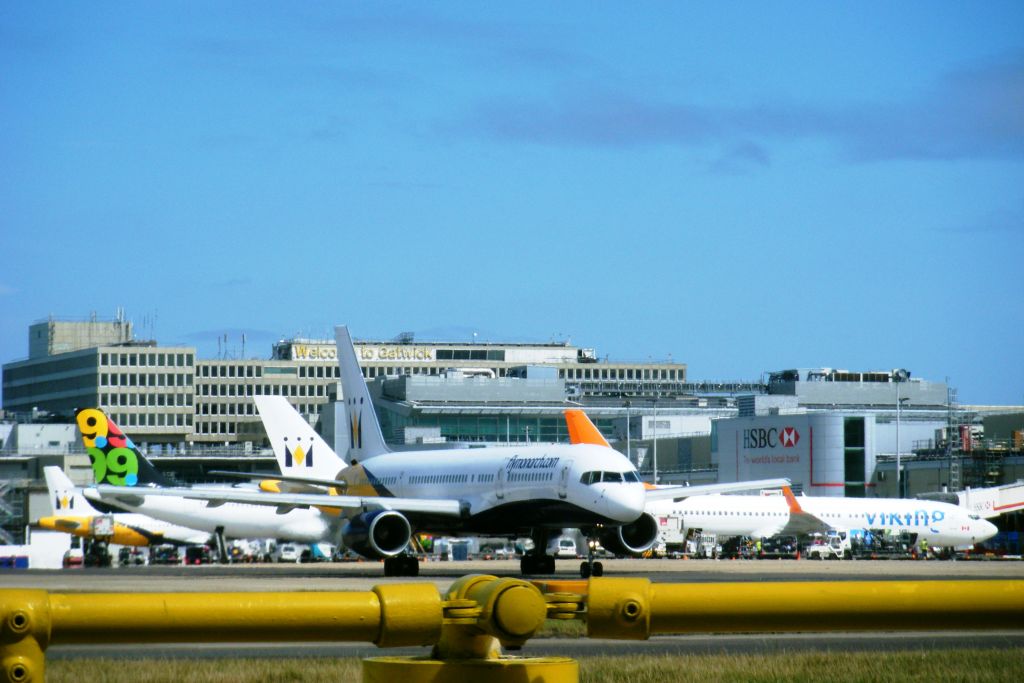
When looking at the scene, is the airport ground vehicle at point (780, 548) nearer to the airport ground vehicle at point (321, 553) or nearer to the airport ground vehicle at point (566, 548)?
the airport ground vehicle at point (566, 548)

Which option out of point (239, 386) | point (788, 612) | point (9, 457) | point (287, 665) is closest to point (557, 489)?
point (287, 665)

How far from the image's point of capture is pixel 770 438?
99.4 meters

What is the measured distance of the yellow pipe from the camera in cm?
448

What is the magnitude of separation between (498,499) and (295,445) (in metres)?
27.6

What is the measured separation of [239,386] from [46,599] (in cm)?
18290

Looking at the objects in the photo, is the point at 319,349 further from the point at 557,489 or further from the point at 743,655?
the point at 743,655

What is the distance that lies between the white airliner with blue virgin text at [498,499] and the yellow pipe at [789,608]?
106ft

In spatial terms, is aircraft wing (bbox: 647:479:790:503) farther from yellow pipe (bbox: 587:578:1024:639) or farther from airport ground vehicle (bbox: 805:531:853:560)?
yellow pipe (bbox: 587:578:1024:639)

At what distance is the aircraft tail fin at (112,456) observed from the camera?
6675cm

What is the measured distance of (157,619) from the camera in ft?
14.0

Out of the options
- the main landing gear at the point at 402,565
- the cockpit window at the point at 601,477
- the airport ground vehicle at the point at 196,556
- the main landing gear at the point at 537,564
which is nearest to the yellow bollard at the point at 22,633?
the cockpit window at the point at 601,477

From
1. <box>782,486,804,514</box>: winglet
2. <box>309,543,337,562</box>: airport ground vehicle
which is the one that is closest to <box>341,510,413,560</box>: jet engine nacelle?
<box>309,543,337,562</box>: airport ground vehicle

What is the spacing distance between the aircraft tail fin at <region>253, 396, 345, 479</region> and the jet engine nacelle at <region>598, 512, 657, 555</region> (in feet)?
86.6

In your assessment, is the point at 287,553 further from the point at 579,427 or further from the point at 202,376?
the point at 202,376
